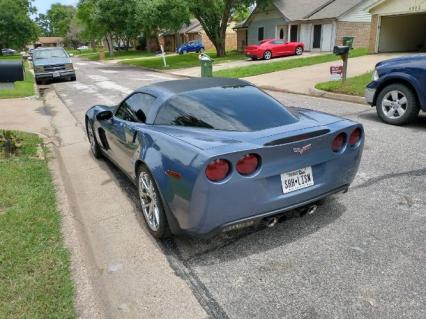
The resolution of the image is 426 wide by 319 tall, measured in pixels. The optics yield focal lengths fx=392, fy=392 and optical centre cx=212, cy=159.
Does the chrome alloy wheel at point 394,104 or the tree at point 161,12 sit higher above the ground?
the tree at point 161,12

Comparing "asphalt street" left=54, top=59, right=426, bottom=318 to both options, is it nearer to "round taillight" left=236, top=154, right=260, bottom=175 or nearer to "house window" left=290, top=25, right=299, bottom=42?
"round taillight" left=236, top=154, right=260, bottom=175

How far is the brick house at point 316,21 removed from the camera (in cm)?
2919

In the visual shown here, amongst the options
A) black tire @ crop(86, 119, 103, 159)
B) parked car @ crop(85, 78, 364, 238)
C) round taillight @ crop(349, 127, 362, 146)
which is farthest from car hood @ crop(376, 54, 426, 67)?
black tire @ crop(86, 119, 103, 159)

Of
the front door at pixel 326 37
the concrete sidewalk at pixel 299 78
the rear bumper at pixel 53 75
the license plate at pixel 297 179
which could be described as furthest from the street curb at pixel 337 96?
the front door at pixel 326 37

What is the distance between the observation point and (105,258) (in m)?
3.40

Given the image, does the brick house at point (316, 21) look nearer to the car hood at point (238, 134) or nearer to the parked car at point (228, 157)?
the parked car at point (228, 157)

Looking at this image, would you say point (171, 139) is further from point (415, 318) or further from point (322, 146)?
point (415, 318)

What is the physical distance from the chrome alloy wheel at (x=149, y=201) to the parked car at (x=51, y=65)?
15.9m

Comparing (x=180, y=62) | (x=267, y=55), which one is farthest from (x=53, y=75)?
(x=267, y=55)

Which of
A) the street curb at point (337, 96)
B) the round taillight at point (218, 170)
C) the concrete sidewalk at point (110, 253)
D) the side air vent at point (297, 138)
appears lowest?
Answer: the concrete sidewalk at point (110, 253)

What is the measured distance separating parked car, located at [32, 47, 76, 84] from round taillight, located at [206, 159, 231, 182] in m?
16.9

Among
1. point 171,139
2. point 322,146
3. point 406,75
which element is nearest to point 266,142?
point 322,146

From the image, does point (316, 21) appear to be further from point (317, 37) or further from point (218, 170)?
point (218, 170)

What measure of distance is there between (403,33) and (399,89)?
2079 cm
